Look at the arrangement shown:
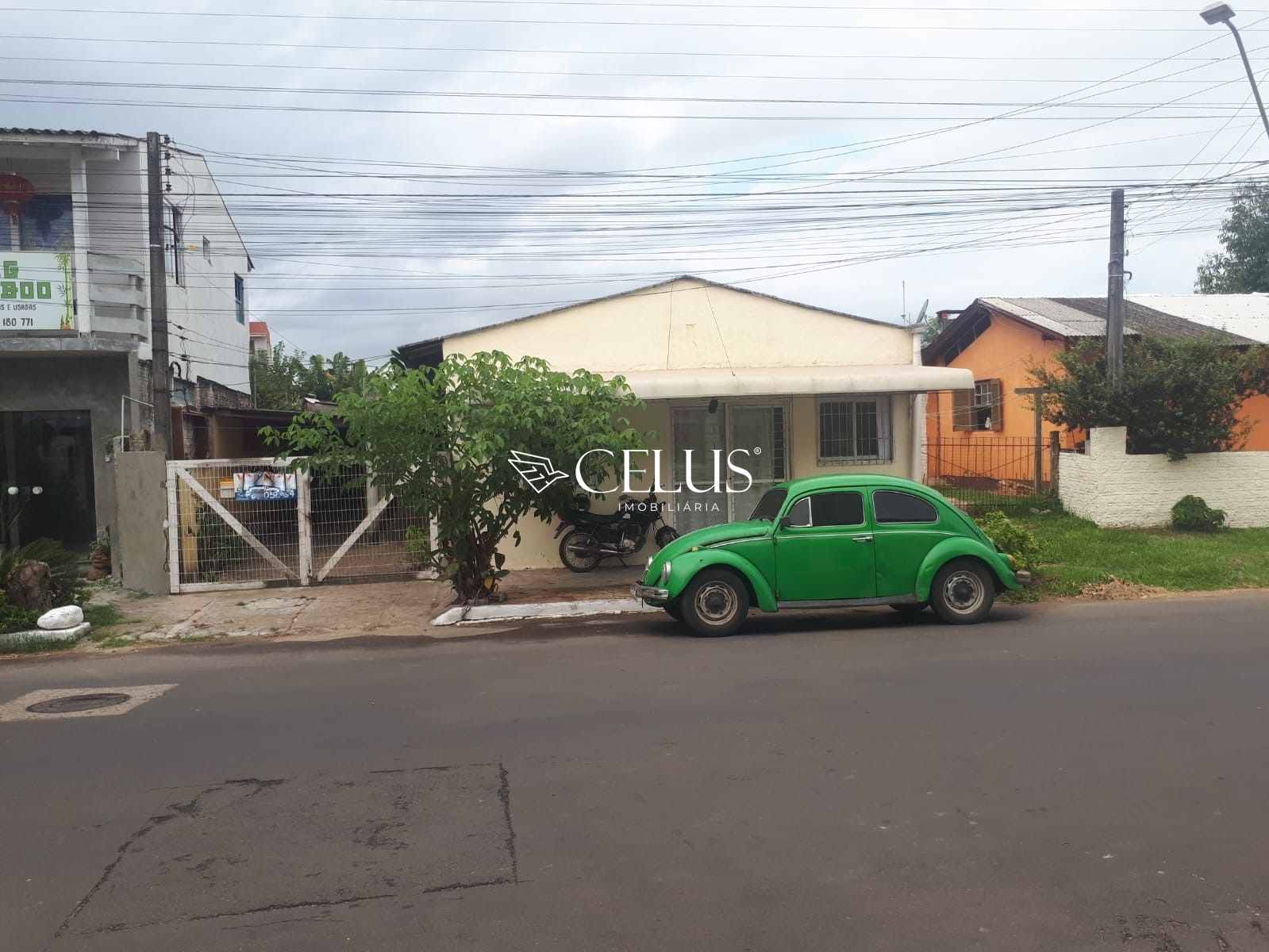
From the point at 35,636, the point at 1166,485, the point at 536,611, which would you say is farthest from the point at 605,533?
the point at 1166,485

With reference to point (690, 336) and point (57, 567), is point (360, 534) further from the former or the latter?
point (690, 336)

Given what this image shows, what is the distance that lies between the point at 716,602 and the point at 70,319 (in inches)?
452

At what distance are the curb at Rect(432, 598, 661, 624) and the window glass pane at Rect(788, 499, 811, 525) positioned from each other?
2.25 meters

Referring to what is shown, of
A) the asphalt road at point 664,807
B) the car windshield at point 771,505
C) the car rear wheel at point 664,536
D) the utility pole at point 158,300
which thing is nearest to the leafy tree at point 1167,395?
the car rear wheel at point 664,536

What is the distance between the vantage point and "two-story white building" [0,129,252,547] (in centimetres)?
1572

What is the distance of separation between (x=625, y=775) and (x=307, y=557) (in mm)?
9207

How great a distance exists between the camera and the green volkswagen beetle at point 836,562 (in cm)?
1016

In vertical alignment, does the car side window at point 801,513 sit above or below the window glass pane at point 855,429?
below

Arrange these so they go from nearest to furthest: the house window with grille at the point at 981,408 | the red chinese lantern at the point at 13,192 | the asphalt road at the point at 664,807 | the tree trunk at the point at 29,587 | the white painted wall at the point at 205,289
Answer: the asphalt road at the point at 664,807, the tree trunk at the point at 29,587, the red chinese lantern at the point at 13,192, the white painted wall at the point at 205,289, the house window with grille at the point at 981,408

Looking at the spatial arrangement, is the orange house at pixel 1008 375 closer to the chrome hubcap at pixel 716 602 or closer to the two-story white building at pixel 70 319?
the chrome hubcap at pixel 716 602

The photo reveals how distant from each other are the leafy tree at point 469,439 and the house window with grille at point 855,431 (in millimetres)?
4375

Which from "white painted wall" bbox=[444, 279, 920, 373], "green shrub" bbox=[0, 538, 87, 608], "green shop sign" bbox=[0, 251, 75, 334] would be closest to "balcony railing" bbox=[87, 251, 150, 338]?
"green shop sign" bbox=[0, 251, 75, 334]

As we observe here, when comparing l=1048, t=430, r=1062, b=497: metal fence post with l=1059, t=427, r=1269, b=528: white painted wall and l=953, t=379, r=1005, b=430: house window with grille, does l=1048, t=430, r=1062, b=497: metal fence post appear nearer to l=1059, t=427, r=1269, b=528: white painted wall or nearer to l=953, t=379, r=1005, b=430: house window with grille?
l=1059, t=427, r=1269, b=528: white painted wall

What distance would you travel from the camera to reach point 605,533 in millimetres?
14633
